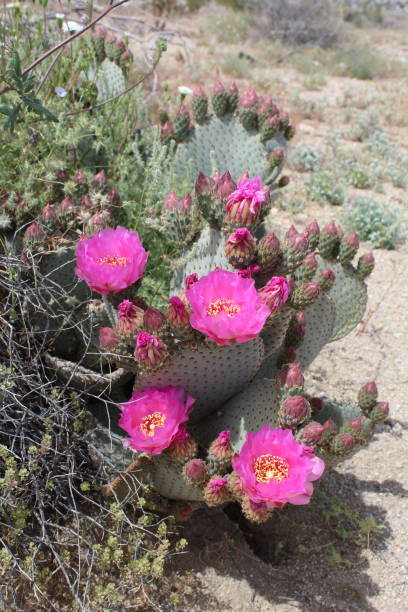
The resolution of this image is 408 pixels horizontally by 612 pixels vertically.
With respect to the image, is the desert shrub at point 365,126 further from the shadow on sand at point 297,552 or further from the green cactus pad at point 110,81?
the shadow on sand at point 297,552

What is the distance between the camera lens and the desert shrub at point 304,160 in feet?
17.7

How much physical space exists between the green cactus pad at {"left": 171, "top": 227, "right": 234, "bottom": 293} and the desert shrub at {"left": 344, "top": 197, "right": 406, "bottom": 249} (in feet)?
8.63

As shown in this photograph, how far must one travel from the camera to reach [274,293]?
1.57 meters

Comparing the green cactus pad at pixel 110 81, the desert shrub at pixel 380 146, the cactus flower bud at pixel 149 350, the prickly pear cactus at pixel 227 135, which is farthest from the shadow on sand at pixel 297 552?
the desert shrub at pixel 380 146

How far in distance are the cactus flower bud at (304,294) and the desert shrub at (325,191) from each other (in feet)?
10.6

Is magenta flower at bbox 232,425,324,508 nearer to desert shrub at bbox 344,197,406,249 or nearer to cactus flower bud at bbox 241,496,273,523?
cactus flower bud at bbox 241,496,273,523

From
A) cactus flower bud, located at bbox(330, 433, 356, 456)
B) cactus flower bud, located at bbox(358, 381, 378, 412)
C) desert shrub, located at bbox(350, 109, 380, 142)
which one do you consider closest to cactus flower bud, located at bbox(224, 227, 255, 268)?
cactus flower bud, located at bbox(330, 433, 356, 456)

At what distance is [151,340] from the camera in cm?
155

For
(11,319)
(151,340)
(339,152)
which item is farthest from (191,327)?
(339,152)

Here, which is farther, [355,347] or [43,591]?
[355,347]

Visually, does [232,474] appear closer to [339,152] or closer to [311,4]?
[339,152]

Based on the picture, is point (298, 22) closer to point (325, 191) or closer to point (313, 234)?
point (325, 191)

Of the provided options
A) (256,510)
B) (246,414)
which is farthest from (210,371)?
(256,510)

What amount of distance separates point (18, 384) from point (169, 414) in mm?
507
